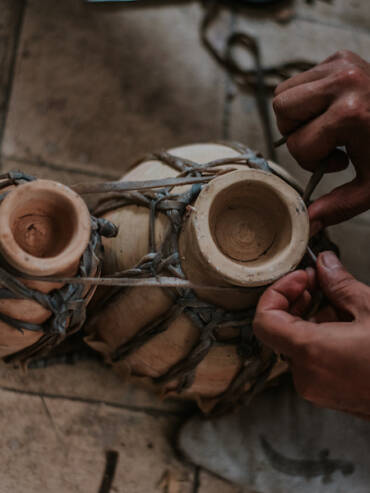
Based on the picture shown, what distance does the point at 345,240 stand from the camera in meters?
1.83

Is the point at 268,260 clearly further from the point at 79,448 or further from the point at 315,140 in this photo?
the point at 79,448

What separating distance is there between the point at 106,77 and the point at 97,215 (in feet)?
2.38

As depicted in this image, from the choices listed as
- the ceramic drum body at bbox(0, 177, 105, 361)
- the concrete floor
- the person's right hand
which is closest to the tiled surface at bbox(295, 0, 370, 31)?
the concrete floor

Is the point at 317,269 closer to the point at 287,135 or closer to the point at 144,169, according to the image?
the point at 287,135

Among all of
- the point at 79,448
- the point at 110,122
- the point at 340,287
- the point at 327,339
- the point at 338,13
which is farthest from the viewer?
the point at 338,13

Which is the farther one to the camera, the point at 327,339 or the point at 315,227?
the point at 315,227

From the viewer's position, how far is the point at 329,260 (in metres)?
1.16

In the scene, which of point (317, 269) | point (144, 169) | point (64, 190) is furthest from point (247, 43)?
point (64, 190)

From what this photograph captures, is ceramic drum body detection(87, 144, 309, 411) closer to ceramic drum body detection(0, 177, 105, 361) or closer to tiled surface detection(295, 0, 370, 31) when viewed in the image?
ceramic drum body detection(0, 177, 105, 361)

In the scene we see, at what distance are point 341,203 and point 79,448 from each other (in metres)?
0.90

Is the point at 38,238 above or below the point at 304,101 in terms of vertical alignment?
below

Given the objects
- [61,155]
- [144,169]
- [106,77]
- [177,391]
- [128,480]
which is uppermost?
[144,169]

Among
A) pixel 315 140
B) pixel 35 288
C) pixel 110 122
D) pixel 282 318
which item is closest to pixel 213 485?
pixel 282 318

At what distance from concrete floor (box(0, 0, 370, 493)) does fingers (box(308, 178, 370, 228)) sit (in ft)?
2.10
